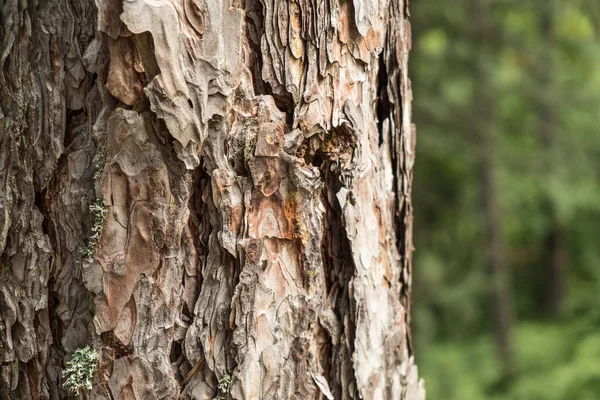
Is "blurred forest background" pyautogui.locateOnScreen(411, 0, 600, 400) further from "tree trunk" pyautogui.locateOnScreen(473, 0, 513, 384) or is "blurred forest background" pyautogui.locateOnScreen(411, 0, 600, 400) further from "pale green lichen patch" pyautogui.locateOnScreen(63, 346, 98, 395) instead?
"pale green lichen patch" pyautogui.locateOnScreen(63, 346, 98, 395)

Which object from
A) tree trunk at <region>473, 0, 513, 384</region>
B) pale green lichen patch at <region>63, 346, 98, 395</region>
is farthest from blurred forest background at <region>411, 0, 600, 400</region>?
pale green lichen patch at <region>63, 346, 98, 395</region>

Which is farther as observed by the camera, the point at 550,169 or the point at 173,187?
the point at 550,169

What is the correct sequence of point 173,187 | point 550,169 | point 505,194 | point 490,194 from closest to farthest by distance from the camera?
1. point 173,187
2. point 550,169
3. point 490,194
4. point 505,194

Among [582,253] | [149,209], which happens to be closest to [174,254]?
[149,209]

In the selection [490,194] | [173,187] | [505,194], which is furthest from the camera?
[505,194]

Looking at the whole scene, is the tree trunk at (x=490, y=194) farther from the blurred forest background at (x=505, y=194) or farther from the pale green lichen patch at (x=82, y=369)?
the pale green lichen patch at (x=82, y=369)

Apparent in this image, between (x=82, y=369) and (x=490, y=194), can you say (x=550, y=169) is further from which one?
(x=82, y=369)

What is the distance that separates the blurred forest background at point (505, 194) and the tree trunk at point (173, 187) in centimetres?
406

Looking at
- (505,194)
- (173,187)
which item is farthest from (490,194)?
(173,187)

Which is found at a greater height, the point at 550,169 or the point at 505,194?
the point at 505,194

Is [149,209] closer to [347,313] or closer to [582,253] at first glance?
[347,313]

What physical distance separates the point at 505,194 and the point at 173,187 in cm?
726

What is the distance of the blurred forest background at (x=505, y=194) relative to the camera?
533 centimetres

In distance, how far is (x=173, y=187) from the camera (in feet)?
2.85
